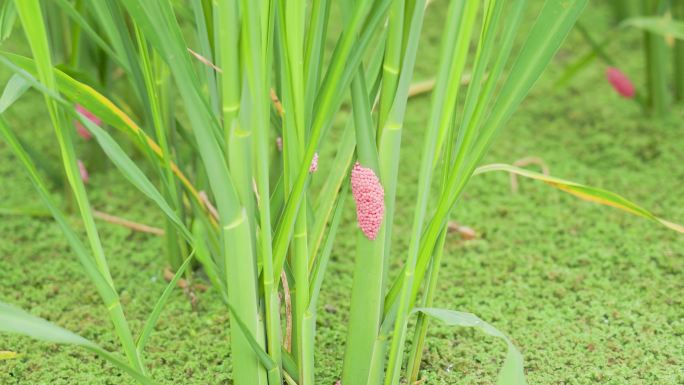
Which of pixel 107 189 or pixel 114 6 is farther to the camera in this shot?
pixel 107 189

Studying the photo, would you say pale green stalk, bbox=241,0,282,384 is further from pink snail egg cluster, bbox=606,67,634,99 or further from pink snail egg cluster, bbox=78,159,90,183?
pink snail egg cluster, bbox=606,67,634,99

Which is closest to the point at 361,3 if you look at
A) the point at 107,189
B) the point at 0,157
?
the point at 107,189

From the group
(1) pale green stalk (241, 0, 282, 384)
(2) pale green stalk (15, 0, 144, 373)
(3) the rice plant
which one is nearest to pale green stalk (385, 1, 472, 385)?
(3) the rice plant

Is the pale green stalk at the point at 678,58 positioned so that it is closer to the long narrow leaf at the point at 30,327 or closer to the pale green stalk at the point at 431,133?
the pale green stalk at the point at 431,133

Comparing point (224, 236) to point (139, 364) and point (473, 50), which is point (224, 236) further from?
point (473, 50)

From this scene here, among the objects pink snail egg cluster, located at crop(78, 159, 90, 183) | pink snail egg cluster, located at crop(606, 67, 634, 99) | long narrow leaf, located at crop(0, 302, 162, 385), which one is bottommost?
pink snail egg cluster, located at crop(78, 159, 90, 183)

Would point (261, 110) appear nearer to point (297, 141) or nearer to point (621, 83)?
point (297, 141)

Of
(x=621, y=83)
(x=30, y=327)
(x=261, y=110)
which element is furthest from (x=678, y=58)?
(x=30, y=327)
